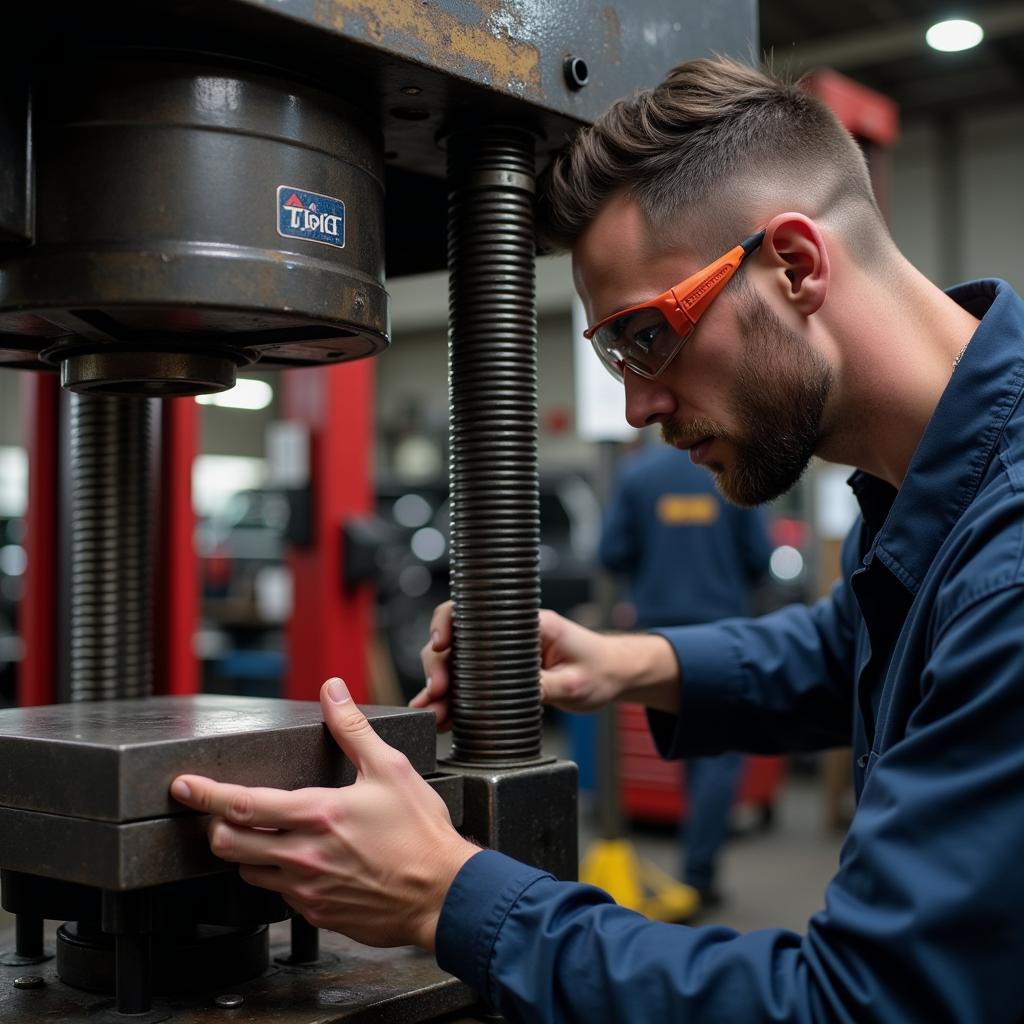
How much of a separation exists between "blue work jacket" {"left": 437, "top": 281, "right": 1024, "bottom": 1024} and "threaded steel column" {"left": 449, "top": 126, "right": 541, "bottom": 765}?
0.68 feet

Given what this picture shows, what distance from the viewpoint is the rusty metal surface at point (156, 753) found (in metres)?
0.75

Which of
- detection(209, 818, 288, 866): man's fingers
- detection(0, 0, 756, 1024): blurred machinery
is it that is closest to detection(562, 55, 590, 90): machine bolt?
detection(0, 0, 756, 1024): blurred machinery

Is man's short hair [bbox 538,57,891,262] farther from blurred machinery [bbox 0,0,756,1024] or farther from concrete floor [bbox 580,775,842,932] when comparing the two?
concrete floor [bbox 580,775,842,932]

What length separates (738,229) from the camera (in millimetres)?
1013

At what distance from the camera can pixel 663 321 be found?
3.30 feet

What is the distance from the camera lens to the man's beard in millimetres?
1009

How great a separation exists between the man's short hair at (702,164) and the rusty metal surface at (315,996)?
0.62 metres

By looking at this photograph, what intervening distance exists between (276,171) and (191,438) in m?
1.72

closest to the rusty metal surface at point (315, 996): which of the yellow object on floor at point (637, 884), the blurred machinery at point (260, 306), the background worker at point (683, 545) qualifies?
the blurred machinery at point (260, 306)

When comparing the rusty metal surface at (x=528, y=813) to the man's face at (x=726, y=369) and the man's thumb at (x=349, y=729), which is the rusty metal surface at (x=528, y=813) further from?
the man's face at (x=726, y=369)

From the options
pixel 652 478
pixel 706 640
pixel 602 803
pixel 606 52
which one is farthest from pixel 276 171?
pixel 652 478

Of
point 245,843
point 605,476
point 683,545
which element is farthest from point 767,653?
point 683,545

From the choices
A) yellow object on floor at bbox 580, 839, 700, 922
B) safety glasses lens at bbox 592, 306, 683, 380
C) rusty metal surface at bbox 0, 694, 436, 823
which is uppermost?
safety glasses lens at bbox 592, 306, 683, 380

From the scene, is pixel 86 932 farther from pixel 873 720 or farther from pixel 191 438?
pixel 191 438
